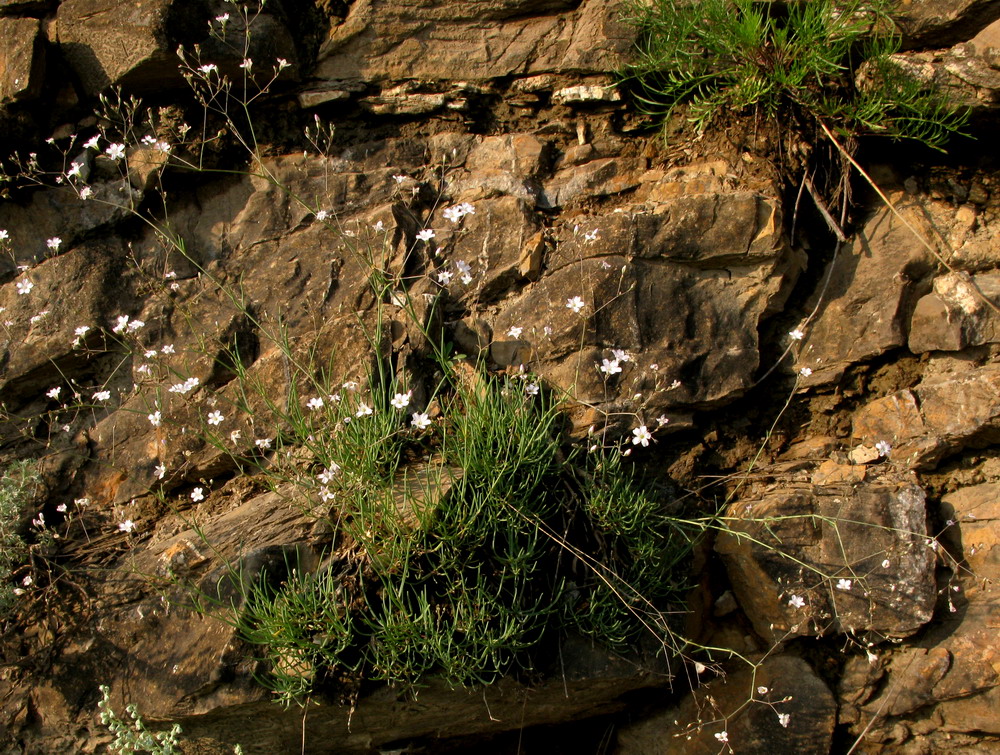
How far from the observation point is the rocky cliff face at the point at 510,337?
10.3 feet

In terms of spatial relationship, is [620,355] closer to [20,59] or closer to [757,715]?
[757,715]

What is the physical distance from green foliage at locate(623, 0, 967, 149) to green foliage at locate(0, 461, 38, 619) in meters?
3.26

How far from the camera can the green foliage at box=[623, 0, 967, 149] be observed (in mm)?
3510

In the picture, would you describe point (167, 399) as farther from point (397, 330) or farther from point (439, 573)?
point (439, 573)

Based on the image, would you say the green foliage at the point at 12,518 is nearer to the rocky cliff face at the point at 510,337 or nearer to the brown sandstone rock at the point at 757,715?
the rocky cliff face at the point at 510,337

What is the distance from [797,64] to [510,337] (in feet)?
5.72

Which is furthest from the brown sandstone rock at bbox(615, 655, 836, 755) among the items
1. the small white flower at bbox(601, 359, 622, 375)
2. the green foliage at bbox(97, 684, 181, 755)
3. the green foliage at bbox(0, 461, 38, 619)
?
the green foliage at bbox(0, 461, 38, 619)

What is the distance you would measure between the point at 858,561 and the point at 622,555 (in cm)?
96

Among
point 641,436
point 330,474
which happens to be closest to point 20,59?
point 330,474

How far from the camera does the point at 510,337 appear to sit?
12.0 feet

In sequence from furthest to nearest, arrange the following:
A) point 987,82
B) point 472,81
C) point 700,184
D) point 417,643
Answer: point 472,81 < point 700,184 < point 987,82 < point 417,643

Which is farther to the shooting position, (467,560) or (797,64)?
(797,64)

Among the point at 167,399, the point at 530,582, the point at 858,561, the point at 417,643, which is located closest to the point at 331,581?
the point at 417,643

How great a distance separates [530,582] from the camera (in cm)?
309
